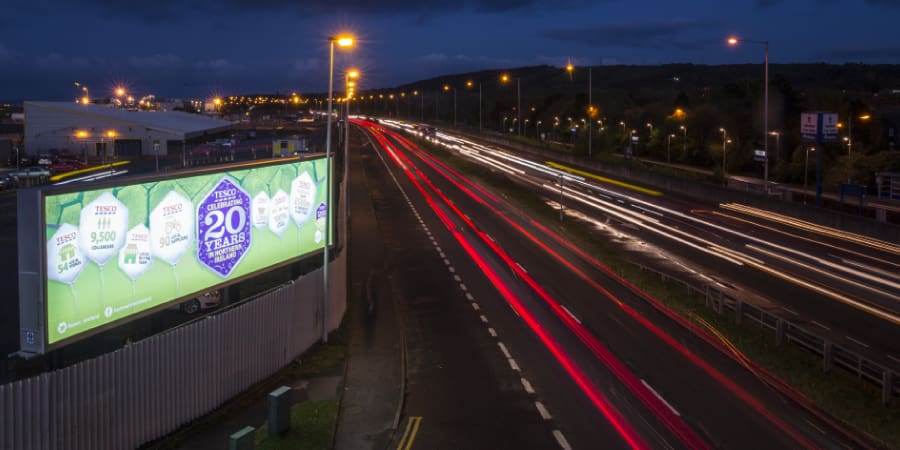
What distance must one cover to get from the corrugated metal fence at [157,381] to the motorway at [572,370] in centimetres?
376

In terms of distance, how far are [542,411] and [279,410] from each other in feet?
18.9

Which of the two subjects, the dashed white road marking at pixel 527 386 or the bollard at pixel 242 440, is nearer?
the bollard at pixel 242 440

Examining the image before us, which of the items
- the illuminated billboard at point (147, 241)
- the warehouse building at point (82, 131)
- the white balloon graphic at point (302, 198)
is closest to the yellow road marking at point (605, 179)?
the warehouse building at point (82, 131)

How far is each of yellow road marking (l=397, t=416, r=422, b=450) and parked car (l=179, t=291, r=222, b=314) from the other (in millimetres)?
11797

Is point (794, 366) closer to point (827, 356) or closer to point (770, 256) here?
point (827, 356)

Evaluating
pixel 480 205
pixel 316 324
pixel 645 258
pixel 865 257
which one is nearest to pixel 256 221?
pixel 316 324

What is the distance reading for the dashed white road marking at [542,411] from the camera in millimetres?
16203

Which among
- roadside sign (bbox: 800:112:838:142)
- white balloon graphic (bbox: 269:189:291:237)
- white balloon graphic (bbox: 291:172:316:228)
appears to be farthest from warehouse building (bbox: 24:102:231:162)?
white balloon graphic (bbox: 269:189:291:237)

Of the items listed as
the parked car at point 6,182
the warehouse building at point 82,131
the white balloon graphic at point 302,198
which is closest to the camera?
the white balloon graphic at point 302,198

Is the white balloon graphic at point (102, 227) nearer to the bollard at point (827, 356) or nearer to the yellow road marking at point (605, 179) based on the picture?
the bollard at point (827, 356)

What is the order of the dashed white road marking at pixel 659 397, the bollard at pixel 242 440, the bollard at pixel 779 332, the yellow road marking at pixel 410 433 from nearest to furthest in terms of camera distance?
the bollard at pixel 242 440, the yellow road marking at pixel 410 433, the dashed white road marking at pixel 659 397, the bollard at pixel 779 332

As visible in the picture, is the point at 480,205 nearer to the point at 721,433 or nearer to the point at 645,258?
the point at 645,258

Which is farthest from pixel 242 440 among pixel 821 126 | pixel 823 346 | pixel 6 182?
pixel 6 182

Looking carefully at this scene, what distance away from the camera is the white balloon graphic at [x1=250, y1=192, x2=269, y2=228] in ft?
63.8
